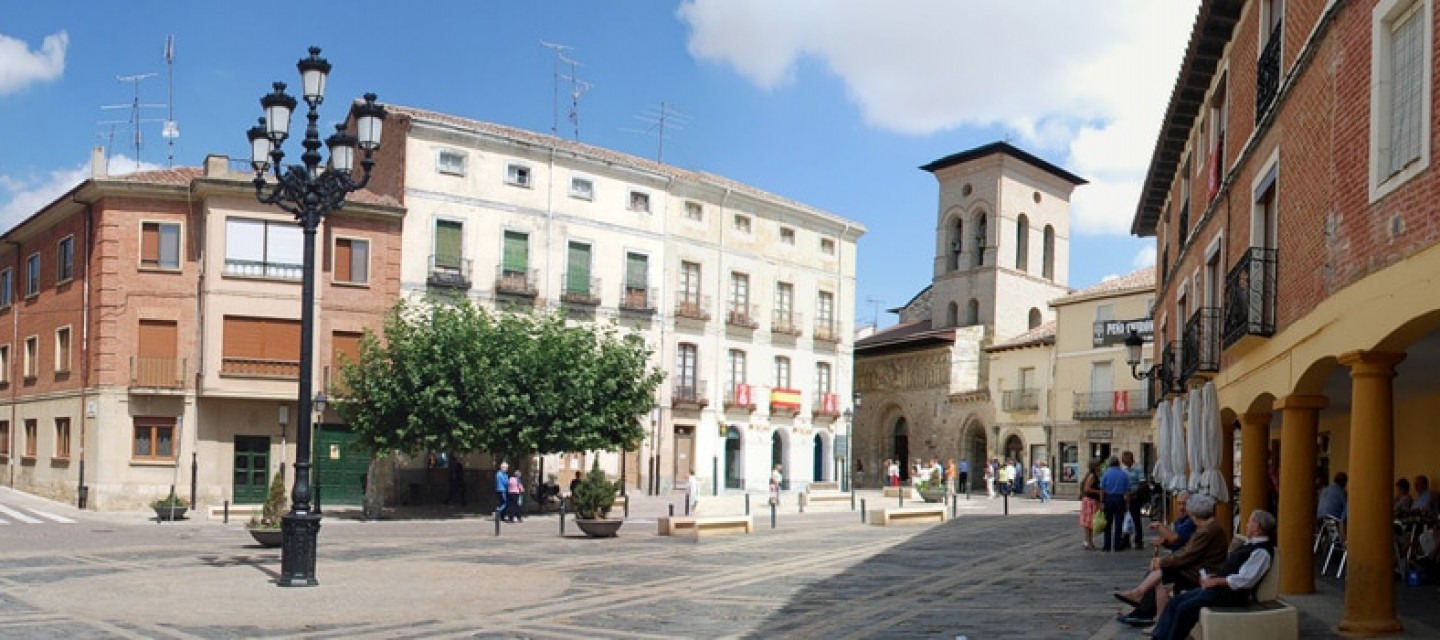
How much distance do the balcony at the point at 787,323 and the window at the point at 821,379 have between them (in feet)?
6.19

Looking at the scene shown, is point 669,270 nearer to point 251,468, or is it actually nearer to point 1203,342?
point 251,468

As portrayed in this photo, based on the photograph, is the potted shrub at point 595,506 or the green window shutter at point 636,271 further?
the green window shutter at point 636,271

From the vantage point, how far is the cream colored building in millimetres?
36562

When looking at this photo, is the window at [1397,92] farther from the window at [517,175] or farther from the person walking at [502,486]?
the window at [517,175]

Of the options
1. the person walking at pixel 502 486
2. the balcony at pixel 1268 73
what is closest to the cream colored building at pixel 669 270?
the person walking at pixel 502 486

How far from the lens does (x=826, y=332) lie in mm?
47969

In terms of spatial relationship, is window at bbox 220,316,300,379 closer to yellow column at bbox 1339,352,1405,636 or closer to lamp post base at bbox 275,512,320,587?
lamp post base at bbox 275,512,320,587

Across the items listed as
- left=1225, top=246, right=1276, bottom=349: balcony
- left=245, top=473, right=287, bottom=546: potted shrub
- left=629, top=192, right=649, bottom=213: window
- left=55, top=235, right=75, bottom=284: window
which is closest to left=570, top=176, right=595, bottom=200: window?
left=629, top=192, right=649, bottom=213: window

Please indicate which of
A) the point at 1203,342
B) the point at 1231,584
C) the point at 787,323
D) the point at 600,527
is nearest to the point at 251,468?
the point at 600,527

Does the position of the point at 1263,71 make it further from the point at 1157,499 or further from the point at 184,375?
the point at 184,375

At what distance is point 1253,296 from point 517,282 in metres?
26.9

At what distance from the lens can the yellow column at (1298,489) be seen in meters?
11.8

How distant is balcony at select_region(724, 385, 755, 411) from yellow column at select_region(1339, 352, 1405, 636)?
34638mm

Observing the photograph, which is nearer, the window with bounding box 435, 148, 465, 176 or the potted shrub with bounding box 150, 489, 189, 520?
the potted shrub with bounding box 150, 489, 189, 520
